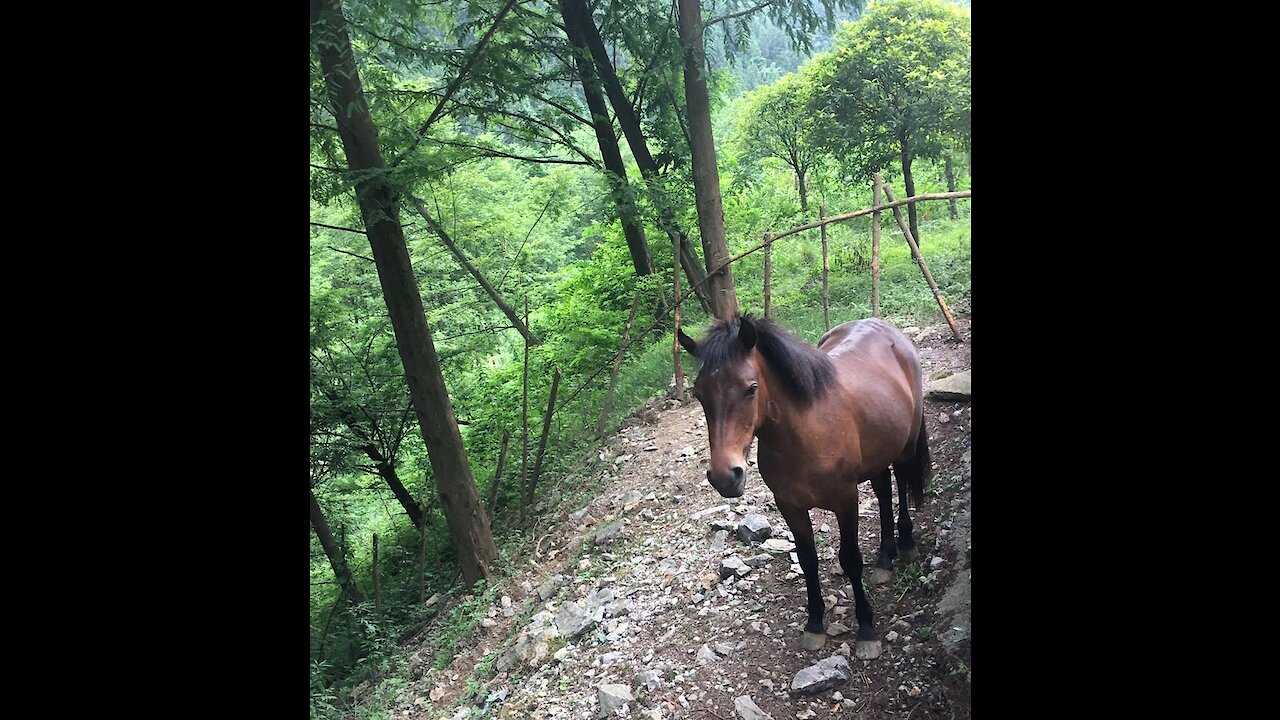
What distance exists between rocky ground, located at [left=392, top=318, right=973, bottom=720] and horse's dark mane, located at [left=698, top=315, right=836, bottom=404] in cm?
74

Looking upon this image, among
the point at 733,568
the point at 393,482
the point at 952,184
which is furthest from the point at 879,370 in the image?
the point at 393,482

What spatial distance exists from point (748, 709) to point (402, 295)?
11.0ft

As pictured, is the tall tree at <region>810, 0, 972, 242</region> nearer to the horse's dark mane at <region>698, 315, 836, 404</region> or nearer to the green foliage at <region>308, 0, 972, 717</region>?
the green foliage at <region>308, 0, 972, 717</region>

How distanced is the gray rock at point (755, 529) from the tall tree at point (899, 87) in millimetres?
1928

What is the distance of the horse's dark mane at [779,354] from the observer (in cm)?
209

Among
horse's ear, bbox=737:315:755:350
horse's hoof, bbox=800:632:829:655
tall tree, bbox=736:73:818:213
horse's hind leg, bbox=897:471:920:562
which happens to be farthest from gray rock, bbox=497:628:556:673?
tall tree, bbox=736:73:818:213
